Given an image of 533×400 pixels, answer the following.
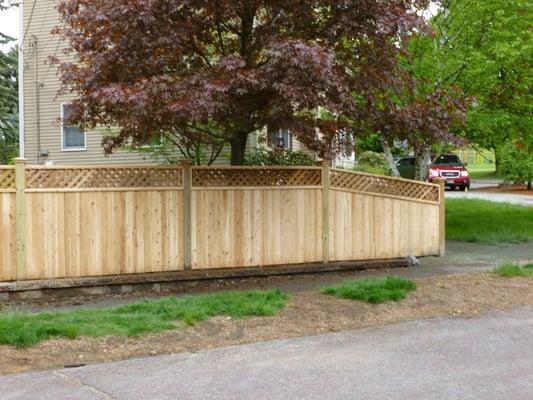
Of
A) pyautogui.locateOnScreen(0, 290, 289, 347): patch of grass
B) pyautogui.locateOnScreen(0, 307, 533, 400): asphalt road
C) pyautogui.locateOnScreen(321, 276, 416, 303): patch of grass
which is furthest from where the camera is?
pyautogui.locateOnScreen(321, 276, 416, 303): patch of grass

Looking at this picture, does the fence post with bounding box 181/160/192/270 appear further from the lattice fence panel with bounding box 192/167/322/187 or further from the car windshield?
the car windshield

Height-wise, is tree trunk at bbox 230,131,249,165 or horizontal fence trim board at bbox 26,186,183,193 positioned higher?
tree trunk at bbox 230,131,249,165

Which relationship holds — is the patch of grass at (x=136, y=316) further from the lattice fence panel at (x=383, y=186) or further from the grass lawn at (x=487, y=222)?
the grass lawn at (x=487, y=222)

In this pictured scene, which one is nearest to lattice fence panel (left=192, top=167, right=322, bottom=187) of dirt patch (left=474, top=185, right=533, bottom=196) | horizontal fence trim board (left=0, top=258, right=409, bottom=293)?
horizontal fence trim board (left=0, top=258, right=409, bottom=293)

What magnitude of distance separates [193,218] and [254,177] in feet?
3.79

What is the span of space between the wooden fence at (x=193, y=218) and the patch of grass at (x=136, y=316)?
141cm

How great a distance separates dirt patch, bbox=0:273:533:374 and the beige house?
1077cm

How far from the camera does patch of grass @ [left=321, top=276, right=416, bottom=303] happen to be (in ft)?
26.6

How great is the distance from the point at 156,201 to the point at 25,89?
33.4 feet

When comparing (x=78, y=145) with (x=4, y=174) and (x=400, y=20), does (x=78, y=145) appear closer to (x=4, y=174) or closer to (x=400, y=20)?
(x=4, y=174)

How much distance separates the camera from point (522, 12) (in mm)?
14203

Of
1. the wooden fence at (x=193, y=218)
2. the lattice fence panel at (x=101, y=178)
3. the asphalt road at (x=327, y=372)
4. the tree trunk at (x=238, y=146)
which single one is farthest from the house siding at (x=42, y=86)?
the asphalt road at (x=327, y=372)

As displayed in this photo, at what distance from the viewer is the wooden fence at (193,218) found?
882cm

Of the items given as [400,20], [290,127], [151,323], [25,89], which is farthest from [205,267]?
[25,89]
